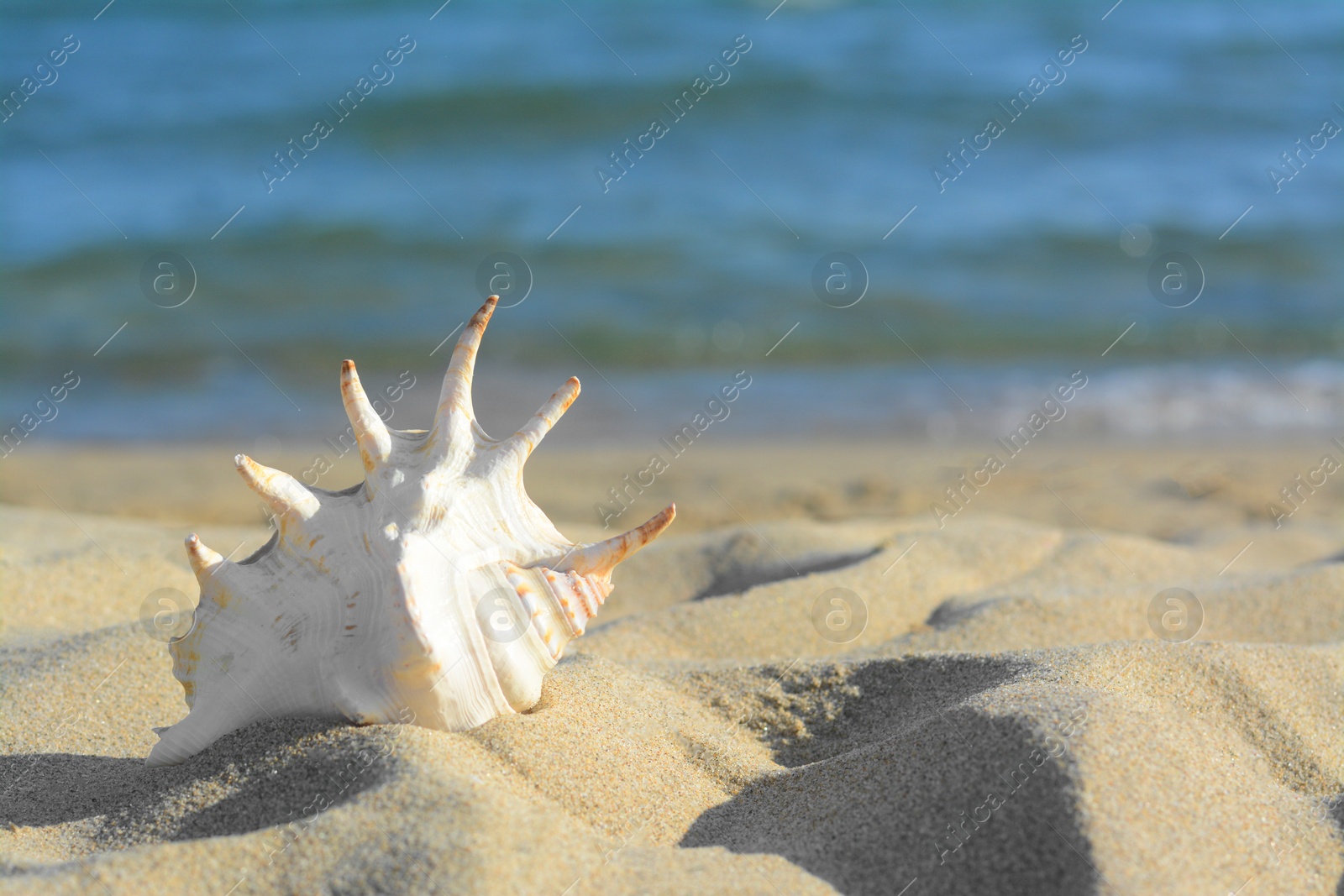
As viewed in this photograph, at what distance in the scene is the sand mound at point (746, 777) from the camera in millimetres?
1358

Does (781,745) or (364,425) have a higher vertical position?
(364,425)

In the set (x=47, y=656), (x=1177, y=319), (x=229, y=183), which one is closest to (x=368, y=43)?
(x=229, y=183)

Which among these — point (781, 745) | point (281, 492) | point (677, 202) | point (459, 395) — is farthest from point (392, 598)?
point (677, 202)

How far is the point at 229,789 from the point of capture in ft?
5.14

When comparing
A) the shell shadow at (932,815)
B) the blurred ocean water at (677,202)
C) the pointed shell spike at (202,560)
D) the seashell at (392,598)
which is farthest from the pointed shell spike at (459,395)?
the blurred ocean water at (677,202)

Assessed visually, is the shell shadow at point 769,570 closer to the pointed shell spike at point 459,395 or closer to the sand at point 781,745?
the sand at point 781,745

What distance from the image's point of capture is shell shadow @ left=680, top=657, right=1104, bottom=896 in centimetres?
138

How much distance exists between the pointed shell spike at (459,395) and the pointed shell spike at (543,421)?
0.09m

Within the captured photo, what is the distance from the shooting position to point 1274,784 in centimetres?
167

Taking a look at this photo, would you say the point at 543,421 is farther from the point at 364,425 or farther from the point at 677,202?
the point at 677,202

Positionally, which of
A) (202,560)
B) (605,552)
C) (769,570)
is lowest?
(769,570)

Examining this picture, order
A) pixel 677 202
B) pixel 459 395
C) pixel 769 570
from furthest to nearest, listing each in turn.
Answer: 1. pixel 677 202
2. pixel 769 570
3. pixel 459 395

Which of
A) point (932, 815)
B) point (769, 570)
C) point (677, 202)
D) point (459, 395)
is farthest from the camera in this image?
point (677, 202)

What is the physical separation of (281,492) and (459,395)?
13.0 inches
